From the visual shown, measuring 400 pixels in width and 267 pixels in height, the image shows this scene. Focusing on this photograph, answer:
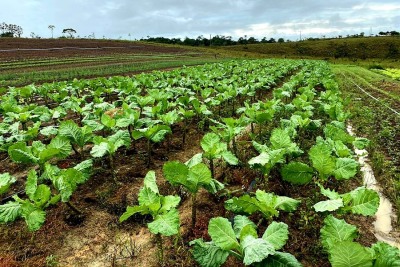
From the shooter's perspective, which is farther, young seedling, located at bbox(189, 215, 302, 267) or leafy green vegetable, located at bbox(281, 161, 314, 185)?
leafy green vegetable, located at bbox(281, 161, 314, 185)

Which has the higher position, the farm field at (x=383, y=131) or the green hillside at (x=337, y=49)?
the green hillside at (x=337, y=49)

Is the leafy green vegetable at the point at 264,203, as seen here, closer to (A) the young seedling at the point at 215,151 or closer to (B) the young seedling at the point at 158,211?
(B) the young seedling at the point at 158,211

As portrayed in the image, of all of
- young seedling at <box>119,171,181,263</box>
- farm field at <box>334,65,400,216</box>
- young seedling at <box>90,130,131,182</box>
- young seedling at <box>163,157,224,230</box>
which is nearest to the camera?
young seedling at <box>119,171,181,263</box>

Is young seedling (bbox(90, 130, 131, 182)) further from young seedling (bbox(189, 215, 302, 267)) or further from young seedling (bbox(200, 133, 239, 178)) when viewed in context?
young seedling (bbox(189, 215, 302, 267))

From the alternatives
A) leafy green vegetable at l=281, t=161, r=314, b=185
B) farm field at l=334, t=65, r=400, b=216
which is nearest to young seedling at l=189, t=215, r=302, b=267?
leafy green vegetable at l=281, t=161, r=314, b=185

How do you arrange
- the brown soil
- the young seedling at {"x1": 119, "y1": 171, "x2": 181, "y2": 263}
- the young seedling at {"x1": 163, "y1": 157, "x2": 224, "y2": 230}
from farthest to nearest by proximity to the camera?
1. the brown soil
2. the young seedling at {"x1": 163, "y1": 157, "x2": 224, "y2": 230}
3. the young seedling at {"x1": 119, "y1": 171, "x2": 181, "y2": 263}

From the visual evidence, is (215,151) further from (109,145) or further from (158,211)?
(109,145)

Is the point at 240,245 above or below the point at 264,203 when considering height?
below

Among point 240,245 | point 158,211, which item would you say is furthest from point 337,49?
point 240,245

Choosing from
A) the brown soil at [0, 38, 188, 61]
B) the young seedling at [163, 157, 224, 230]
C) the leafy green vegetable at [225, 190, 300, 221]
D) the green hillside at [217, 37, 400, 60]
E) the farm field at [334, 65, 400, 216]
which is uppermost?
the green hillside at [217, 37, 400, 60]

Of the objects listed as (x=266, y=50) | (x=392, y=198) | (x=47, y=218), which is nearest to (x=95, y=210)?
(x=47, y=218)

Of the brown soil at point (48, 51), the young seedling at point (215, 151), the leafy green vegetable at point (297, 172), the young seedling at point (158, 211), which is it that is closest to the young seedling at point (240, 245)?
the young seedling at point (158, 211)

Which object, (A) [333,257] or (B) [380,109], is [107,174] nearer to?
(A) [333,257]

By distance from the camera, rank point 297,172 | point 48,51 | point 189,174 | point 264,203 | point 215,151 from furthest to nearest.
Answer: point 48,51 → point 215,151 → point 297,172 → point 189,174 → point 264,203
